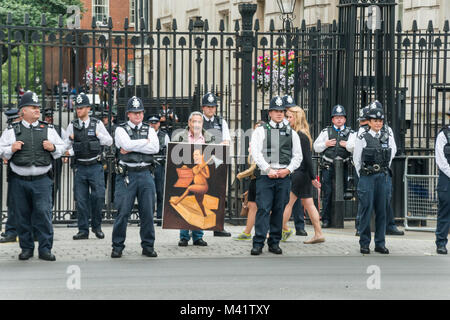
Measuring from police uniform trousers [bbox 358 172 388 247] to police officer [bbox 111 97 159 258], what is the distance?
2.59m

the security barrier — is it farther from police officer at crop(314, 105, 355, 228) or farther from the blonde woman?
the blonde woman

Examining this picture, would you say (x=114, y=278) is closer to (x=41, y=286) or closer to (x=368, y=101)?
(x=41, y=286)

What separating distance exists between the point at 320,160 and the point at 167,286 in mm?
6221

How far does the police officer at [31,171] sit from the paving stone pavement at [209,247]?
313 mm

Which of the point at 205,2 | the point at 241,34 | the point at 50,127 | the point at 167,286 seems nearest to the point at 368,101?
the point at 241,34

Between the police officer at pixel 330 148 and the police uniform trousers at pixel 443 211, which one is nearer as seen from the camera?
the police uniform trousers at pixel 443 211

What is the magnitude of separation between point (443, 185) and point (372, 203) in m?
0.91

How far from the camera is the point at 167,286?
29.9 ft

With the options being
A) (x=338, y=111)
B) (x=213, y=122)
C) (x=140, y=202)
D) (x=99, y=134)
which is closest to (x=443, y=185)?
(x=338, y=111)

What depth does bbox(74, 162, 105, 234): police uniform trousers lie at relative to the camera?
1273 cm

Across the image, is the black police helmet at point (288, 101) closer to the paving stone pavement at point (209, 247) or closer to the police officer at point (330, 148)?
the paving stone pavement at point (209, 247)

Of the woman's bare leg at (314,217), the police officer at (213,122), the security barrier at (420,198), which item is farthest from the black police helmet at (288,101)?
the security barrier at (420,198)

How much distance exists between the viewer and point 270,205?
448 inches

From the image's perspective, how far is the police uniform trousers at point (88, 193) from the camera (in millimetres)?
12727
